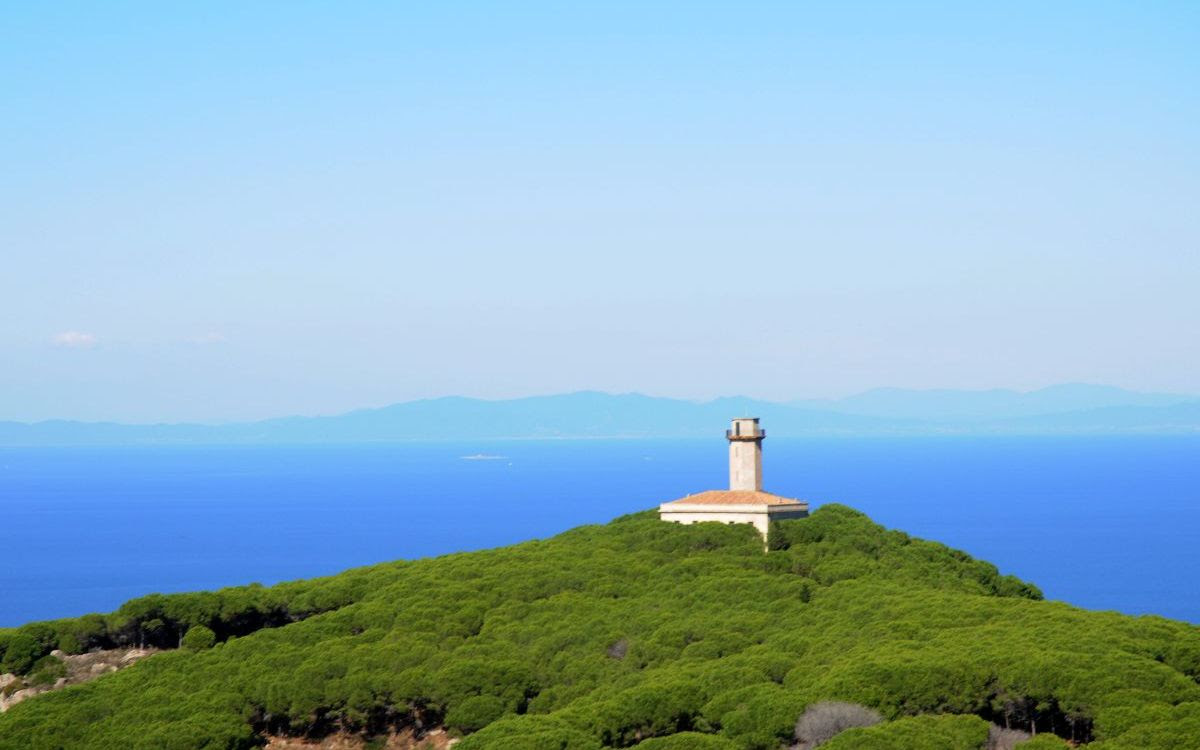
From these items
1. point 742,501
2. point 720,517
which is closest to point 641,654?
point 720,517

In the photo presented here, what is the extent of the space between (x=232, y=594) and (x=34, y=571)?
83.1m

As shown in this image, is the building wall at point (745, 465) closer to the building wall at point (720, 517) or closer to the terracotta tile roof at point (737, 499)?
the terracotta tile roof at point (737, 499)

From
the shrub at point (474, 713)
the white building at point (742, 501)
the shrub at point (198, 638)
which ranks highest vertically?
the white building at point (742, 501)

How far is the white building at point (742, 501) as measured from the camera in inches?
1866

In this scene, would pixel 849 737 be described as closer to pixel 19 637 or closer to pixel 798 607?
pixel 798 607

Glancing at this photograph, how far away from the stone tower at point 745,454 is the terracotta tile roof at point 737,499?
0.36 metres

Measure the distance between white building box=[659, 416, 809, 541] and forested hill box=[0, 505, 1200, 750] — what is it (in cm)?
82

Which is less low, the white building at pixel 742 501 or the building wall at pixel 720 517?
the white building at pixel 742 501

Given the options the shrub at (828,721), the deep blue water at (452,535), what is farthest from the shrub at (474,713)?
the deep blue water at (452,535)

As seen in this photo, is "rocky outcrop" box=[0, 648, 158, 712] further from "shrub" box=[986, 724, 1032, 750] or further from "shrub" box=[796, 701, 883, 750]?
"shrub" box=[986, 724, 1032, 750]

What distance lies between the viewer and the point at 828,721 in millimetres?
30562

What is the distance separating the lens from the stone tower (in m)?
48.8

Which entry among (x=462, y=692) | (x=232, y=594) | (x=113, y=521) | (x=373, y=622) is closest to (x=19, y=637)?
(x=232, y=594)

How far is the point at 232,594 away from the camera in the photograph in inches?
1742
